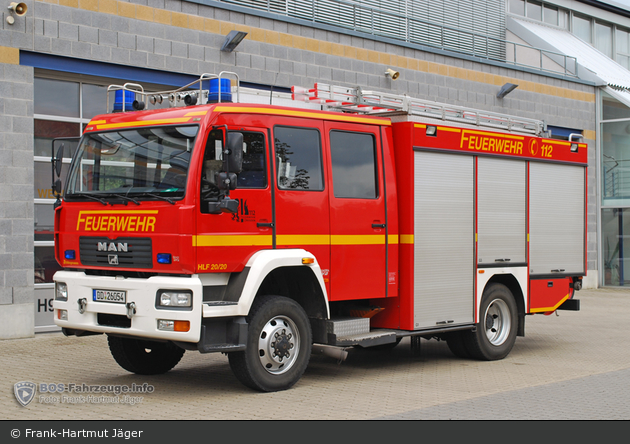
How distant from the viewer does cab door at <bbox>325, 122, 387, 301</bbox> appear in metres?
8.73

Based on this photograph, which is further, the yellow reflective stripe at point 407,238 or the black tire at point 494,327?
the black tire at point 494,327

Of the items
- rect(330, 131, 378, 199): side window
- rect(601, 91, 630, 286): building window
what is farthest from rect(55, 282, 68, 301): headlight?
rect(601, 91, 630, 286): building window

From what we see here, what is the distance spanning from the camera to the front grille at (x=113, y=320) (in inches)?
303

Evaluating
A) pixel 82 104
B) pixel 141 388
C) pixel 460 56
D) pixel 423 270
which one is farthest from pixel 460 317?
pixel 460 56

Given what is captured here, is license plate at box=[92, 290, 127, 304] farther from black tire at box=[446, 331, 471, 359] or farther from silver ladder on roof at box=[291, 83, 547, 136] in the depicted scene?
black tire at box=[446, 331, 471, 359]

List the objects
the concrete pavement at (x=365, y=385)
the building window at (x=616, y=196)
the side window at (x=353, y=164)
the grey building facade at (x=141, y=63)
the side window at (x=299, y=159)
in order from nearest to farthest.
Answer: the concrete pavement at (x=365, y=385)
the side window at (x=299, y=159)
the side window at (x=353, y=164)
the grey building facade at (x=141, y=63)
the building window at (x=616, y=196)

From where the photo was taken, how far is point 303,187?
27.7 feet

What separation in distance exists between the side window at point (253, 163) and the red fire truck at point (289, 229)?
0.01 metres

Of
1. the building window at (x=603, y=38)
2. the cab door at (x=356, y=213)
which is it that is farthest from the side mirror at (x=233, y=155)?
the building window at (x=603, y=38)

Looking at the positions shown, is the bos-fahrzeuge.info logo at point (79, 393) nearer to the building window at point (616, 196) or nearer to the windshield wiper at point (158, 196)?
the windshield wiper at point (158, 196)

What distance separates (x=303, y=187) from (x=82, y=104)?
602 cm
